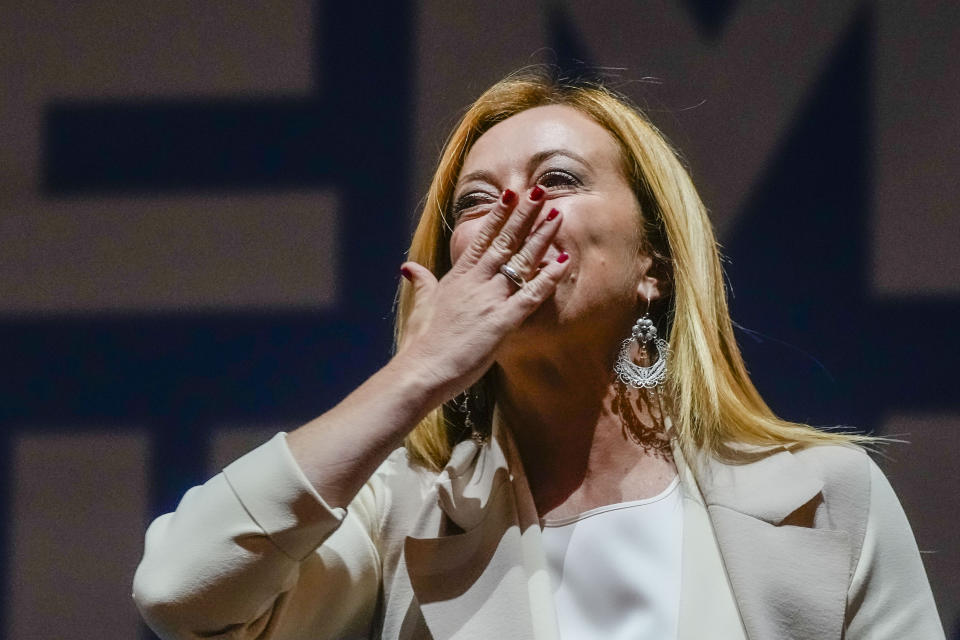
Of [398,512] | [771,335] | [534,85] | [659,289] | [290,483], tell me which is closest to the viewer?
[290,483]

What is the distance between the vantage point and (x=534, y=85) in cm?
218

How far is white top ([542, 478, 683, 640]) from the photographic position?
1.72m

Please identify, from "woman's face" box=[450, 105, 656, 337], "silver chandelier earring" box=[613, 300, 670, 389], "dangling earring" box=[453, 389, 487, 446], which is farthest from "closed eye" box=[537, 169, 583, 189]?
"dangling earring" box=[453, 389, 487, 446]

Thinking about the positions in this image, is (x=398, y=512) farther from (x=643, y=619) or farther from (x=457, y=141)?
(x=457, y=141)

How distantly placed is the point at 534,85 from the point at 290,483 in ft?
3.03

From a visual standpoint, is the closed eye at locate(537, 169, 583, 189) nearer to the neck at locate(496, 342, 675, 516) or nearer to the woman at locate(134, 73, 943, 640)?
the woman at locate(134, 73, 943, 640)

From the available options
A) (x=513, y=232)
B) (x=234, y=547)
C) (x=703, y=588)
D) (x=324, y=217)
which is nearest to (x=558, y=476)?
(x=703, y=588)

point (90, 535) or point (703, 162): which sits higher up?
point (703, 162)

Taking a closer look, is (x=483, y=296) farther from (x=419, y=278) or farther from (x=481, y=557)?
(x=481, y=557)

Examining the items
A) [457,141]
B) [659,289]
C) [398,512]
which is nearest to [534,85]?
[457,141]

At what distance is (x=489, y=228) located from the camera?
1.75m

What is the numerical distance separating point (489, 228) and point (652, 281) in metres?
0.39

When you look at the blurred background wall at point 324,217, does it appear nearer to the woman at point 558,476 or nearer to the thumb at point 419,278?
the woman at point 558,476

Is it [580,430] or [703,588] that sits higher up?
[580,430]
